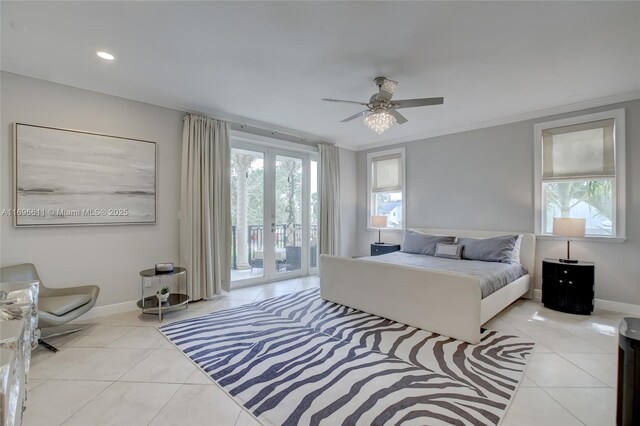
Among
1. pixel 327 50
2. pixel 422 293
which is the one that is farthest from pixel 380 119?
pixel 422 293

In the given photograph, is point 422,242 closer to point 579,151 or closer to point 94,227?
point 579,151

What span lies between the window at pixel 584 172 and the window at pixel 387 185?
86.9 inches

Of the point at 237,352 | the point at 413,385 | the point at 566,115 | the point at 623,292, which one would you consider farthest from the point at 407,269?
the point at 566,115

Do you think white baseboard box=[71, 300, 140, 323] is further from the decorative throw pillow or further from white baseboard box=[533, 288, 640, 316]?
white baseboard box=[533, 288, 640, 316]

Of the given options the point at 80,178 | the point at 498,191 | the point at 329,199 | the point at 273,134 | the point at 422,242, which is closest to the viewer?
the point at 80,178

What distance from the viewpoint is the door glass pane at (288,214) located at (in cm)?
530

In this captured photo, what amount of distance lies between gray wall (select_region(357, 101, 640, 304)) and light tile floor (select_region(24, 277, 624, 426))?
2.90 ft

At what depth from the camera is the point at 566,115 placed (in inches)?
156

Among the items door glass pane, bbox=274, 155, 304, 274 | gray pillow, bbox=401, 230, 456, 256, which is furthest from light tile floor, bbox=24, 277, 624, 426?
door glass pane, bbox=274, 155, 304, 274

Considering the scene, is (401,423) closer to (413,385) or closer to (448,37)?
(413,385)

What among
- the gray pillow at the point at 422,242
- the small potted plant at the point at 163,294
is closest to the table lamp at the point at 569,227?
the gray pillow at the point at 422,242

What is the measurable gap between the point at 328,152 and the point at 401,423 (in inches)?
187

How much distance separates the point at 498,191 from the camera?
4516mm

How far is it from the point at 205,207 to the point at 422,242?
343 centimetres
